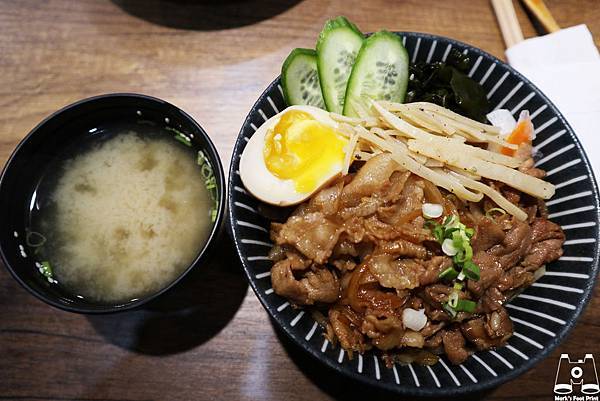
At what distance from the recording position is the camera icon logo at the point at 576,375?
2.12m

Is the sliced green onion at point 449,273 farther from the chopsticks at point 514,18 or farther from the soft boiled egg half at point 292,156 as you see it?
the chopsticks at point 514,18

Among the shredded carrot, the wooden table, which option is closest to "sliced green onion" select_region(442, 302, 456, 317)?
the wooden table

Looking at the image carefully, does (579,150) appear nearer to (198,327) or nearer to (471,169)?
(471,169)

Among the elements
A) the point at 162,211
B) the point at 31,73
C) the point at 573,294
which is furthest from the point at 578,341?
the point at 31,73

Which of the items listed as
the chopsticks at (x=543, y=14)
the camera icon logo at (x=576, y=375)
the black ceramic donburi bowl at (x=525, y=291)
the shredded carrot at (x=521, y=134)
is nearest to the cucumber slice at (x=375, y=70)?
the black ceramic donburi bowl at (x=525, y=291)

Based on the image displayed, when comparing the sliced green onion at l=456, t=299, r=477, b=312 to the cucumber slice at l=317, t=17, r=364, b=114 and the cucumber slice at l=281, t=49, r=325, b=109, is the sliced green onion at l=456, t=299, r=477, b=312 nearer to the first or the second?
the cucumber slice at l=317, t=17, r=364, b=114

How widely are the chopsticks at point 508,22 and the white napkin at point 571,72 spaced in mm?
74

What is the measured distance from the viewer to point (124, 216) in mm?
2020

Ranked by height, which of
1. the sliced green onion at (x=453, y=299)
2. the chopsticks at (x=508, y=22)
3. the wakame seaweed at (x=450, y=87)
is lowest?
the sliced green onion at (x=453, y=299)

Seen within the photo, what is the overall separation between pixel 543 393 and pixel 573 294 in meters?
0.66

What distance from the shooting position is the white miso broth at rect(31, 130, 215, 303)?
1939mm

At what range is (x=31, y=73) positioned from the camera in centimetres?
288

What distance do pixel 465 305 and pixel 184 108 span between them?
198 centimetres

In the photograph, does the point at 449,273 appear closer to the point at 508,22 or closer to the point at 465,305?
the point at 465,305
